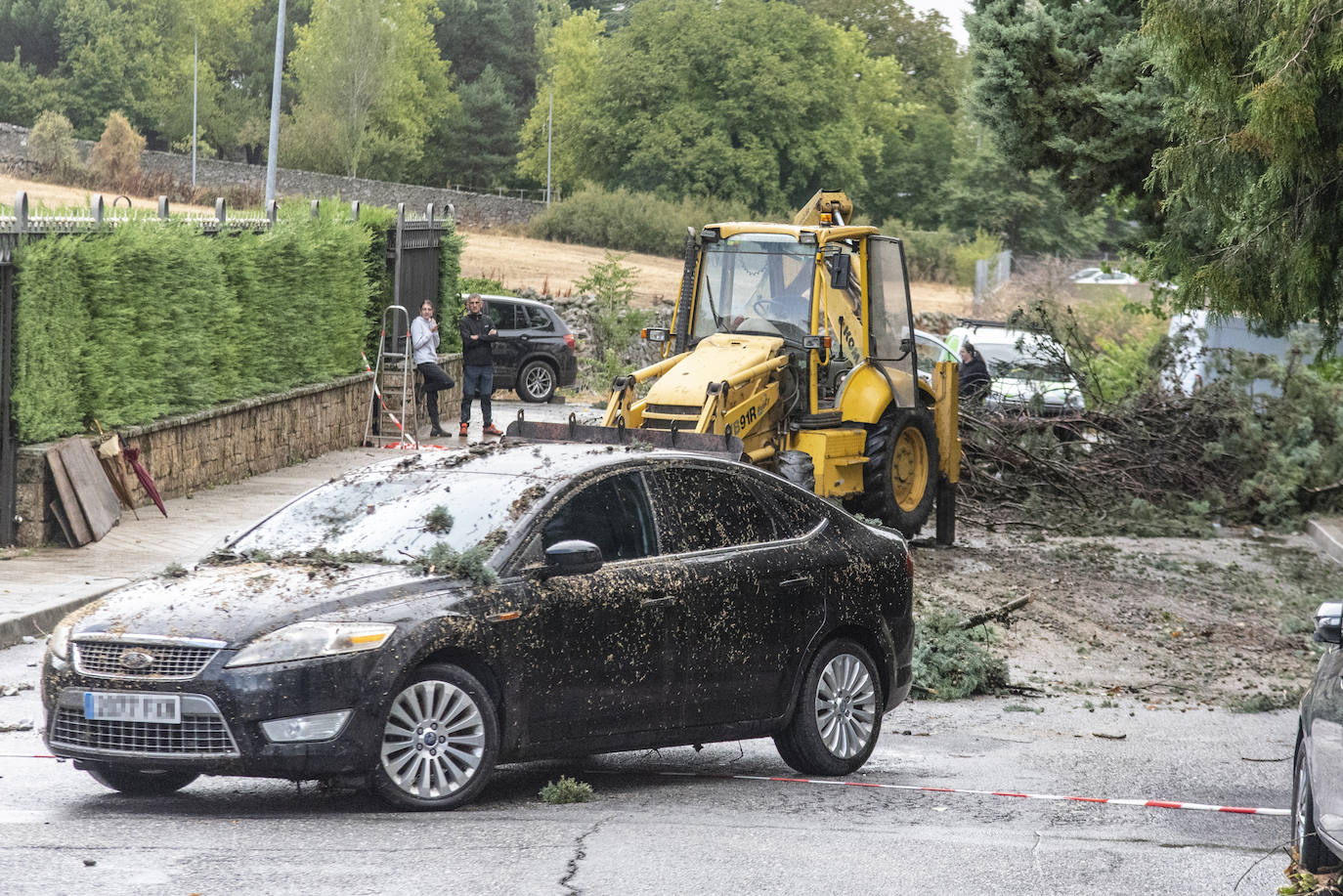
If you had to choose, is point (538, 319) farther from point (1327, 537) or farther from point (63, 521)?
point (63, 521)

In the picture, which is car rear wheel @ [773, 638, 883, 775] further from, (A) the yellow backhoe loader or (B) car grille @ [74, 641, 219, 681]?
(A) the yellow backhoe loader

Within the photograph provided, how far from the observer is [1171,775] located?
8.70 metres

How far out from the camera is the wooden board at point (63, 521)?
1469 cm

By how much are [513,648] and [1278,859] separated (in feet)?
9.92

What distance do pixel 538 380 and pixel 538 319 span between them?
121 centimetres

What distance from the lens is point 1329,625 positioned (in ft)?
18.4

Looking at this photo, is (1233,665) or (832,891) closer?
(832,891)

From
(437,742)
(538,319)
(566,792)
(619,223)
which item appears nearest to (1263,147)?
(566,792)

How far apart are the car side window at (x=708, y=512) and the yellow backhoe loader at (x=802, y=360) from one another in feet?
21.4

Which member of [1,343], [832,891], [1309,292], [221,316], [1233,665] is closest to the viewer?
[832,891]

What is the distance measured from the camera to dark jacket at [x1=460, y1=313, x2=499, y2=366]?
2522 centimetres

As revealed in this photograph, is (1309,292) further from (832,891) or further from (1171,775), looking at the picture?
(832,891)

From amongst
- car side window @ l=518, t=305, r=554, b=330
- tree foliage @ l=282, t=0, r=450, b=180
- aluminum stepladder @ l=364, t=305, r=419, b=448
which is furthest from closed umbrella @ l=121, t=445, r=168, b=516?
tree foliage @ l=282, t=0, r=450, b=180

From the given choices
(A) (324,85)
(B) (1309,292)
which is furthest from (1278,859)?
(A) (324,85)
